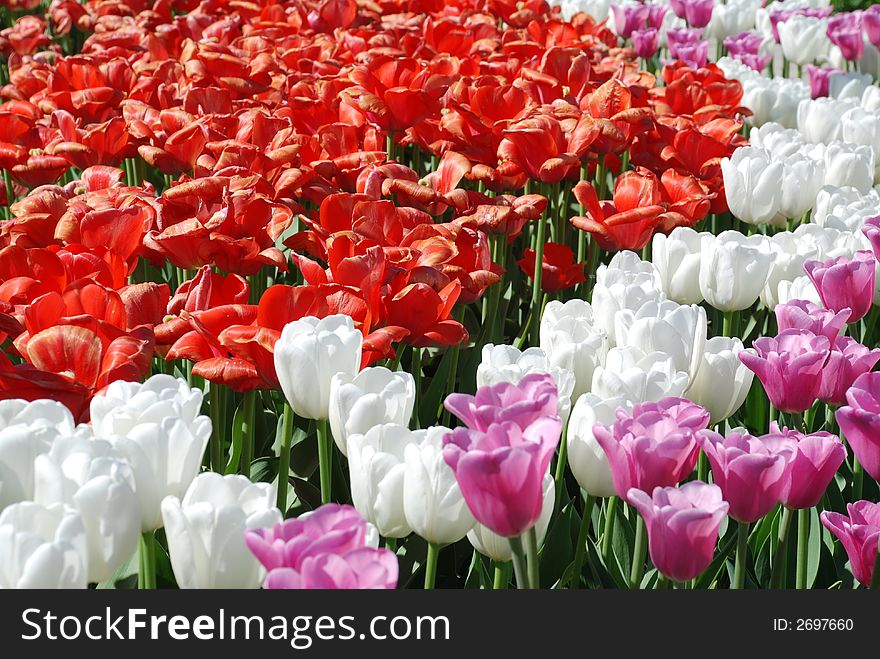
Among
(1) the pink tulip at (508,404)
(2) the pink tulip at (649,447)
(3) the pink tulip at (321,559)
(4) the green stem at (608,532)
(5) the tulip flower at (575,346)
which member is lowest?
(4) the green stem at (608,532)

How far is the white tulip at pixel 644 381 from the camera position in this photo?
158 centimetres

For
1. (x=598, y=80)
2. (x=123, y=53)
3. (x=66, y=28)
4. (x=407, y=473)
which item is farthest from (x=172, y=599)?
(x=66, y=28)

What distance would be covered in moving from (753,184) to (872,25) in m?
2.63

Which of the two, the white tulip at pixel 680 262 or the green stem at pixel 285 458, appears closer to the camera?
the green stem at pixel 285 458

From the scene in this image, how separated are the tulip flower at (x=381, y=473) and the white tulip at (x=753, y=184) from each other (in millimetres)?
1601

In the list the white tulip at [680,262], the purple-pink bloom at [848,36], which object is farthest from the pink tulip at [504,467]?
the purple-pink bloom at [848,36]

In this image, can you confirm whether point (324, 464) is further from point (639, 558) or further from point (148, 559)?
point (639, 558)

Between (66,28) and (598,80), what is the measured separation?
8.52ft

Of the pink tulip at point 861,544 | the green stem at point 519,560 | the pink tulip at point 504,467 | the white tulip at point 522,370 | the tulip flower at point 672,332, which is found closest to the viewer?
the pink tulip at point 504,467

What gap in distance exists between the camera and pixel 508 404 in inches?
51.3

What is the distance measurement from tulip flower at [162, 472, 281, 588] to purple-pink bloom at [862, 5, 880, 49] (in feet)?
14.6

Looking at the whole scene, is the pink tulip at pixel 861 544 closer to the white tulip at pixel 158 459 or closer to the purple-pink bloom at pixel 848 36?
the white tulip at pixel 158 459

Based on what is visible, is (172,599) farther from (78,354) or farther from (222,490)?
(78,354)

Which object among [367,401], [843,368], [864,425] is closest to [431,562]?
[367,401]
